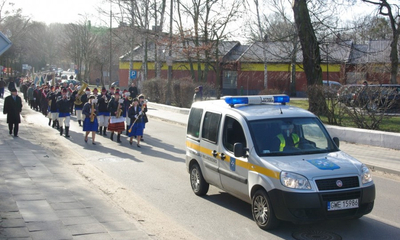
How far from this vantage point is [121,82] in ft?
198

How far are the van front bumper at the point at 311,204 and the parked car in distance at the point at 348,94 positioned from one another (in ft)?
34.4

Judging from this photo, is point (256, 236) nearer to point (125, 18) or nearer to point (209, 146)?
point (209, 146)

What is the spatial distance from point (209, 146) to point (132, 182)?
2.82m

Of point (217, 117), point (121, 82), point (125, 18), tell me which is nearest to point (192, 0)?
point (125, 18)

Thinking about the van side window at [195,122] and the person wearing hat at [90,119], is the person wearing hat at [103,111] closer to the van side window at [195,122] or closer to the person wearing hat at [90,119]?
the person wearing hat at [90,119]

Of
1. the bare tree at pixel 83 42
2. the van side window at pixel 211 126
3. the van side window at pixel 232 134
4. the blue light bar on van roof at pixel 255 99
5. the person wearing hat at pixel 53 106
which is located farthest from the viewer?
the bare tree at pixel 83 42

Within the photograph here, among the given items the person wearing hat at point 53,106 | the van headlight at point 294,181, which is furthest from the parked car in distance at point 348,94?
the person wearing hat at point 53,106

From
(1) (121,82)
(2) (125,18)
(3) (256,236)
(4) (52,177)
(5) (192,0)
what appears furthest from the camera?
(1) (121,82)

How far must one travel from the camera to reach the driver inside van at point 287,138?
736cm

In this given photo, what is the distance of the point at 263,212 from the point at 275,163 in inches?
28.9

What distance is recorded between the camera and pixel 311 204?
6.33m

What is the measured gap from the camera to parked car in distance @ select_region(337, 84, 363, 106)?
16594 millimetres

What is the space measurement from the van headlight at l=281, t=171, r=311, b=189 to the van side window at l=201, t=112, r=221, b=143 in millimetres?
2039

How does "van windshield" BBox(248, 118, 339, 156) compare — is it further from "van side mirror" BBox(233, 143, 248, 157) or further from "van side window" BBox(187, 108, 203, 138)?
"van side window" BBox(187, 108, 203, 138)
